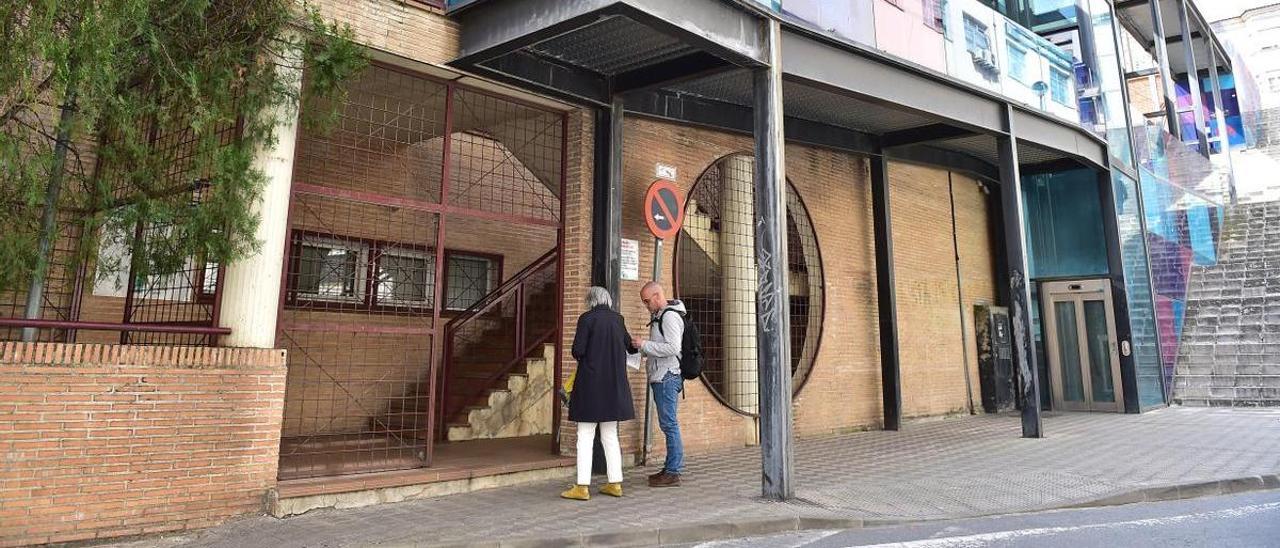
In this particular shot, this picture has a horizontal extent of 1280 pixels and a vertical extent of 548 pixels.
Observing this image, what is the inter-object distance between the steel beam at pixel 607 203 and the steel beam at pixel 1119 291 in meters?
10.2

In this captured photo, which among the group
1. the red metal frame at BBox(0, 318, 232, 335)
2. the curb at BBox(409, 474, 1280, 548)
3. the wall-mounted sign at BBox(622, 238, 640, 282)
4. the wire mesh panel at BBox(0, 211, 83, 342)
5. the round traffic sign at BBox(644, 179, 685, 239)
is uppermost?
the round traffic sign at BBox(644, 179, 685, 239)

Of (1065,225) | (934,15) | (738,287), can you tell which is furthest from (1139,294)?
(738,287)

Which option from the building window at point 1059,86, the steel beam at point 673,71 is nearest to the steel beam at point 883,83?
the steel beam at point 673,71

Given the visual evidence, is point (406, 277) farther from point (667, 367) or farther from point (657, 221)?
point (667, 367)

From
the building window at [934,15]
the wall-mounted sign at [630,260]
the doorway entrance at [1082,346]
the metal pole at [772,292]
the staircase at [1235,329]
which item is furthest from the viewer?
the staircase at [1235,329]

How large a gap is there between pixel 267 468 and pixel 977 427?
32.5 ft

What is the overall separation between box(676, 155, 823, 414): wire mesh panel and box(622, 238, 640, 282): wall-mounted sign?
79 cm

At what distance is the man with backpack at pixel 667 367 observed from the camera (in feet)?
21.7

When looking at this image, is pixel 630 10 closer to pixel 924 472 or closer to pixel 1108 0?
pixel 924 472

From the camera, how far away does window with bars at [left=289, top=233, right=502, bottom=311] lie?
8.64m

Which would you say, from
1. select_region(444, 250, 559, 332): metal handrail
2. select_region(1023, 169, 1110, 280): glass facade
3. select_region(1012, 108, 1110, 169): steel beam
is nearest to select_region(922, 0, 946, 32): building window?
select_region(1012, 108, 1110, 169): steel beam

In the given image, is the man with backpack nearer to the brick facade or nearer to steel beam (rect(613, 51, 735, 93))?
the brick facade

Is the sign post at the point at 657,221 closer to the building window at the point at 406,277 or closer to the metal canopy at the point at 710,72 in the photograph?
the metal canopy at the point at 710,72

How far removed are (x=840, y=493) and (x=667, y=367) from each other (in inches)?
73.0
